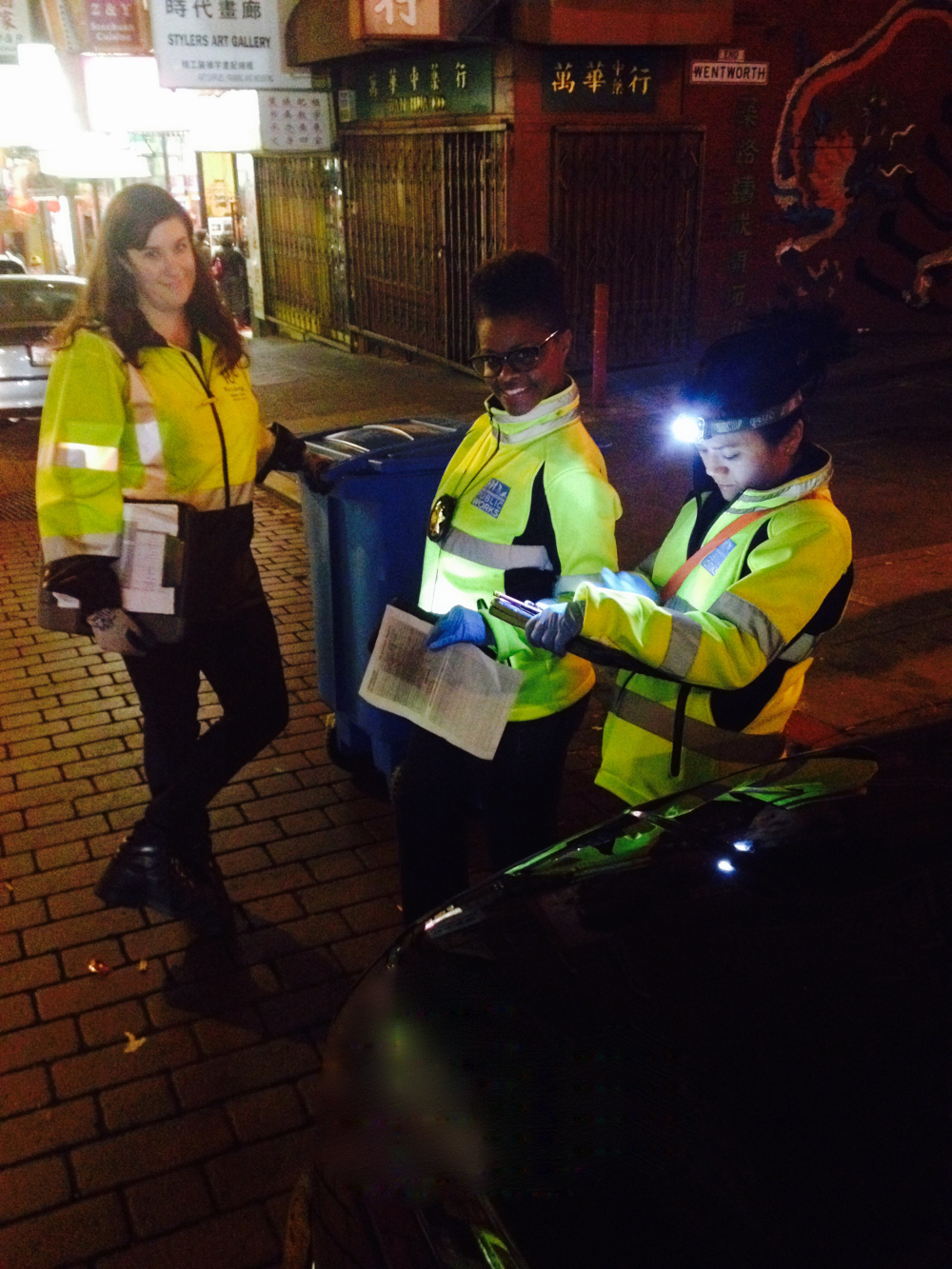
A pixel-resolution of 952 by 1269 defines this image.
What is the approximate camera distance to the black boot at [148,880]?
3.44 meters

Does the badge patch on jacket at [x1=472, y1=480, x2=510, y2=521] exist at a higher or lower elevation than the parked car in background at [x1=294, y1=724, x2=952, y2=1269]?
higher

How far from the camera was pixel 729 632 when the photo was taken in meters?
2.29

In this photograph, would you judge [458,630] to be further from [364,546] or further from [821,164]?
[821,164]

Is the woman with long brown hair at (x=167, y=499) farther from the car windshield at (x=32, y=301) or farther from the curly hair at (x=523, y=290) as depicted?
the car windshield at (x=32, y=301)

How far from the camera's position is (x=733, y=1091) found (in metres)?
1.64

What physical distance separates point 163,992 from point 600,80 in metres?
10.8

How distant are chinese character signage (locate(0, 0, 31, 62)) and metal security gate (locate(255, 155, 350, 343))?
12.6ft

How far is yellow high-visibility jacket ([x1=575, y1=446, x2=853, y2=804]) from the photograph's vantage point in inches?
90.5

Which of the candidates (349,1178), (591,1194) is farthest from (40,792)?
(591,1194)

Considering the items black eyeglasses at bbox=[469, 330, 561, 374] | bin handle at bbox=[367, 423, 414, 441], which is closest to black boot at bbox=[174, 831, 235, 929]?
bin handle at bbox=[367, 423, 414, 441]

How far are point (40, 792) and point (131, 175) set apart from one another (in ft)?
63.7

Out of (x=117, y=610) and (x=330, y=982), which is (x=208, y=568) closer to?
(x=117, y=610)

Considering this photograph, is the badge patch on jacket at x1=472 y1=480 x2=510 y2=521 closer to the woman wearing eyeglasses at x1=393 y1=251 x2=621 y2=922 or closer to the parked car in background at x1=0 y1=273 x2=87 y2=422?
the woman wearing eyeglasses at x1=393 y1=251 x2=621 y2=922

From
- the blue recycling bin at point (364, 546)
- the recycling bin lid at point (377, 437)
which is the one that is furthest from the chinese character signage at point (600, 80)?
the blue recycling bin at point (364, 546)
